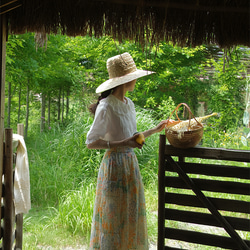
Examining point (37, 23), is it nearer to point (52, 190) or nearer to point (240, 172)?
point (240, 172)

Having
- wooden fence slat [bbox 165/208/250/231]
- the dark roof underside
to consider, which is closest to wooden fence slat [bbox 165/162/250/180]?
wooden fence slat [bbox 165/208/250/231]

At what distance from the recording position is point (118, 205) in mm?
2373

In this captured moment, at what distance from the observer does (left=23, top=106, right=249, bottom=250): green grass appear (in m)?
3.63

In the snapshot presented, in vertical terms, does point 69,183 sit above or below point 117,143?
below

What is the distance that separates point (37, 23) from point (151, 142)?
11.1ft

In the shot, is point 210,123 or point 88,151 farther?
point 210,123

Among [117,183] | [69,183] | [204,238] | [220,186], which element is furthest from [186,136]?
[69,183]

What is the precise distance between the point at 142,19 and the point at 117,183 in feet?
3.89

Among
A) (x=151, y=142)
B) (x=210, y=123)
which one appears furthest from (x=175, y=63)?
(x=151, y=142)

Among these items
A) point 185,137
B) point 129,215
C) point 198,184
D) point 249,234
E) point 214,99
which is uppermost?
point 214,99

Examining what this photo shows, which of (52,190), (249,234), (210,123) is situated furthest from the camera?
(210,123)

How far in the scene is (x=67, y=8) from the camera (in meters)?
2.12

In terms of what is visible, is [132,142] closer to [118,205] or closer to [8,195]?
[118,205]

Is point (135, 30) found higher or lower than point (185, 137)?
higher
